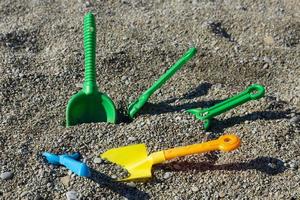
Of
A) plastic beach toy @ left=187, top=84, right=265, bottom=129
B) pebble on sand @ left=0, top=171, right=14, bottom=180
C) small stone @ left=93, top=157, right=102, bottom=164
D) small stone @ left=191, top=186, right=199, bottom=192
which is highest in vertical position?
plastic beach toy @ left=187, top=84, right=265, bottom=129

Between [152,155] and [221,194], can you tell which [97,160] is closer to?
[152,155]

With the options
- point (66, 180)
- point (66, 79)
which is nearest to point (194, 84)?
point (66, 79)

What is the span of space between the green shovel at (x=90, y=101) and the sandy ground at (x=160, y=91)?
5 cm

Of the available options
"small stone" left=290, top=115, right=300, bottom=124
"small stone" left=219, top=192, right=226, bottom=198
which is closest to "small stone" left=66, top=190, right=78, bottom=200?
"small stone" left=219, top=192, right=226, bottom=198

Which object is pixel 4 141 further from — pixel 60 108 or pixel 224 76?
pixel 224 76

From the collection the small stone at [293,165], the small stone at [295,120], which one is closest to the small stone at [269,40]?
the small stone at [295,120]

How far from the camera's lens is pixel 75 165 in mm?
1515

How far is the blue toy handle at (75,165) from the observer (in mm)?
1461

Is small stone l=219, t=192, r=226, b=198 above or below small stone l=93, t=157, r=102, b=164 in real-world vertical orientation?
below

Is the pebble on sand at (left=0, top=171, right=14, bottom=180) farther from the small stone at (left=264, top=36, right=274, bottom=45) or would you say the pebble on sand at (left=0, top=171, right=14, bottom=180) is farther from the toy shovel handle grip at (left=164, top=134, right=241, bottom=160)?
the small stone at (left=264, top=36, right=274, bottom=45)

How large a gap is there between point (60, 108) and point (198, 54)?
23.4 inches

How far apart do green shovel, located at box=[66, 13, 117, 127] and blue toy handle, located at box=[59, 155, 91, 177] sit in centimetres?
18

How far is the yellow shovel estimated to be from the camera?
156 cm

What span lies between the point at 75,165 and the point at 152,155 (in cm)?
22
